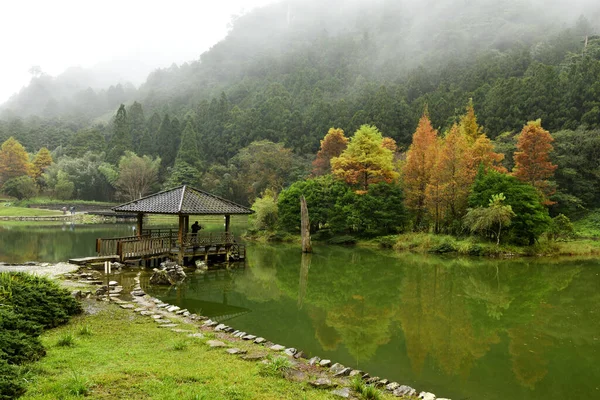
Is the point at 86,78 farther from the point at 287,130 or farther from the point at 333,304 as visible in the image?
the point at 333,304

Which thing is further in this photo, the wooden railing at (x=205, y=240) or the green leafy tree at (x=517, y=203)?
the green leafy tree at (x=517, y=203)

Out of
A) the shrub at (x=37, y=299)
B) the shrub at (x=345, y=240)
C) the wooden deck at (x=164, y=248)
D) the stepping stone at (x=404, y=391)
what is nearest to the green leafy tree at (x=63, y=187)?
the wooden deck at (x=164, y=248)

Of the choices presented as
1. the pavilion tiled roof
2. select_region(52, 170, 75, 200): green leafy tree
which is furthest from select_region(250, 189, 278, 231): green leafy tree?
select_region(52, 170, 75, 200): green leafy tree

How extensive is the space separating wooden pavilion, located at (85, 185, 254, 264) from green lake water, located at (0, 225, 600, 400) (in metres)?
1.84

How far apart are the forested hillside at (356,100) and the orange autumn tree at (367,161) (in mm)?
10990

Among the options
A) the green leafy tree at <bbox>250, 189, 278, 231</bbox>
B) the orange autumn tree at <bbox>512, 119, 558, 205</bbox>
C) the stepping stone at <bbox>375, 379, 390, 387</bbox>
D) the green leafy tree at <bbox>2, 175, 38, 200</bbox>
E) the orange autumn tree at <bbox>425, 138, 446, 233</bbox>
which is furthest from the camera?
the green leafy tree at <bbox>2, 175, 38, 200</bbox>

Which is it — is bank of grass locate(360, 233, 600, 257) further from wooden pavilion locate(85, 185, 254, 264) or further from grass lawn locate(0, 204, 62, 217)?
grass lawn locate(0, 204, 62, 217)

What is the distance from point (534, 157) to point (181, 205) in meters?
23.5

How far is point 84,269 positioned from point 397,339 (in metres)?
11.6

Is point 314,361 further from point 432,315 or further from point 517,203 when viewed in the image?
point 517,203

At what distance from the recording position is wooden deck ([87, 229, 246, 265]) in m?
15.4

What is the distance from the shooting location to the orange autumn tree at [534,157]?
25359mm

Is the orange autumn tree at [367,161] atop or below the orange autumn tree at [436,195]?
atop

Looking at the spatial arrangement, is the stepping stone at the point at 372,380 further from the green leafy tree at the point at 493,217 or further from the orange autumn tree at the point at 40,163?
the orange autumn tree at the point at 40,163
